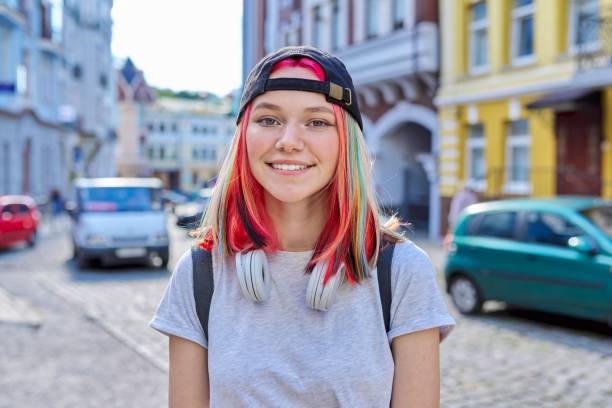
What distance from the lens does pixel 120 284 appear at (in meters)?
12.9

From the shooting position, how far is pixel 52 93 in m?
41.7

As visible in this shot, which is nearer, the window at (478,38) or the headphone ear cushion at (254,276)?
the headphone ear cushion at (254,276)

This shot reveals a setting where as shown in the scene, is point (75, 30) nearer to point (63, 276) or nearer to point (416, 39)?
point (416, 39)

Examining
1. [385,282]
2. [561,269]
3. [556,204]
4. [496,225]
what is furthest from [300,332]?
[496,225]

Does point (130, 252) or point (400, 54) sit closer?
point (130, 252)

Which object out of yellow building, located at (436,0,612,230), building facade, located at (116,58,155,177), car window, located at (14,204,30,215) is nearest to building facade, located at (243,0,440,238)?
yellow building, located at (436,0,612,230)

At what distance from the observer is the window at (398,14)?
76.7ft

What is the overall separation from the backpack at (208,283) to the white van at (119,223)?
13216mm

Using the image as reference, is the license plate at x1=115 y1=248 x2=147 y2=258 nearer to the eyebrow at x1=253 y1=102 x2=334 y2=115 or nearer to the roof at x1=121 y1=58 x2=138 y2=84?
the eyebrow at x1=253 y1=102 x2=334 y2=115

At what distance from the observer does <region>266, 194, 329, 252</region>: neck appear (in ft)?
6.66

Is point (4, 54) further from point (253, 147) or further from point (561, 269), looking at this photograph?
point (253, 147)

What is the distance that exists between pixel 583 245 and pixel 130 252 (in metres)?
9.26

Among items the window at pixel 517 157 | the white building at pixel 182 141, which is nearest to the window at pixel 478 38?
the window at pixel 517 157

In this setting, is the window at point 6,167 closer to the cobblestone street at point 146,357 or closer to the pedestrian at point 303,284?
the cobblestone street at point 146,357
